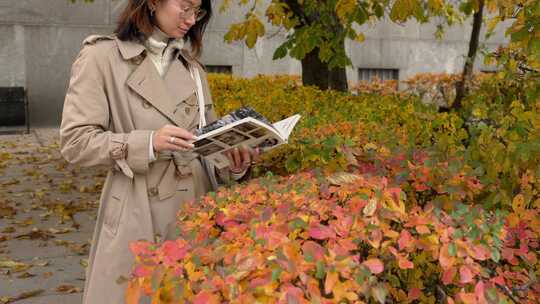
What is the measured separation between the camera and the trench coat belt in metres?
2.84

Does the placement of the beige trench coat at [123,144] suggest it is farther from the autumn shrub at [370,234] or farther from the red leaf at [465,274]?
the red leaf at [465,274]

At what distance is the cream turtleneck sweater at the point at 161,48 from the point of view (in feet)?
9.43

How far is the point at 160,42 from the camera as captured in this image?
9.46 feet

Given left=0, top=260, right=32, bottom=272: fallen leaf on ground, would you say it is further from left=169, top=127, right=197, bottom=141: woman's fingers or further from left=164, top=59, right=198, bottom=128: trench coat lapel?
left=169, top=127, right=197, bottom=141: woman's fingers

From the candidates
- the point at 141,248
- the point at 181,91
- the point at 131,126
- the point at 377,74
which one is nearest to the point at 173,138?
the point at 131,126

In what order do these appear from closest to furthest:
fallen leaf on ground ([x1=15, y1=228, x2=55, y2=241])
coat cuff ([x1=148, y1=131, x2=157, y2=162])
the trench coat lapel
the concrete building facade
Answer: coat cuff ([x1=148, y1=131, x2=157, y2=162]) < the trench coat lapel < fallen leaf on ground ([x1=15, y1=228, x2=55, y2=241]) < the concrete building facade

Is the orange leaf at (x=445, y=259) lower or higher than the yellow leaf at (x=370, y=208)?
→ lower

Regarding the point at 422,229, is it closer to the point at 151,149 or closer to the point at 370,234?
the point at 370,234

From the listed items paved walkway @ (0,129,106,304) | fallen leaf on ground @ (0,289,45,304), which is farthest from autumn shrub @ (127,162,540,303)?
paved walkway @ (0,129,106,304)

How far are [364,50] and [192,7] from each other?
15.1 m

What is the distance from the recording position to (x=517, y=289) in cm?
215

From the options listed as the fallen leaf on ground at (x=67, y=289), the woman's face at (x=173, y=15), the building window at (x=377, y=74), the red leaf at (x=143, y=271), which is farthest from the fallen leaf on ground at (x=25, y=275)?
the building window at (x=377, y=74)

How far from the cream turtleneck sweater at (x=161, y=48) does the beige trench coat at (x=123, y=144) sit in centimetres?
4

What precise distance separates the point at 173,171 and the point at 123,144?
0.96 ft
